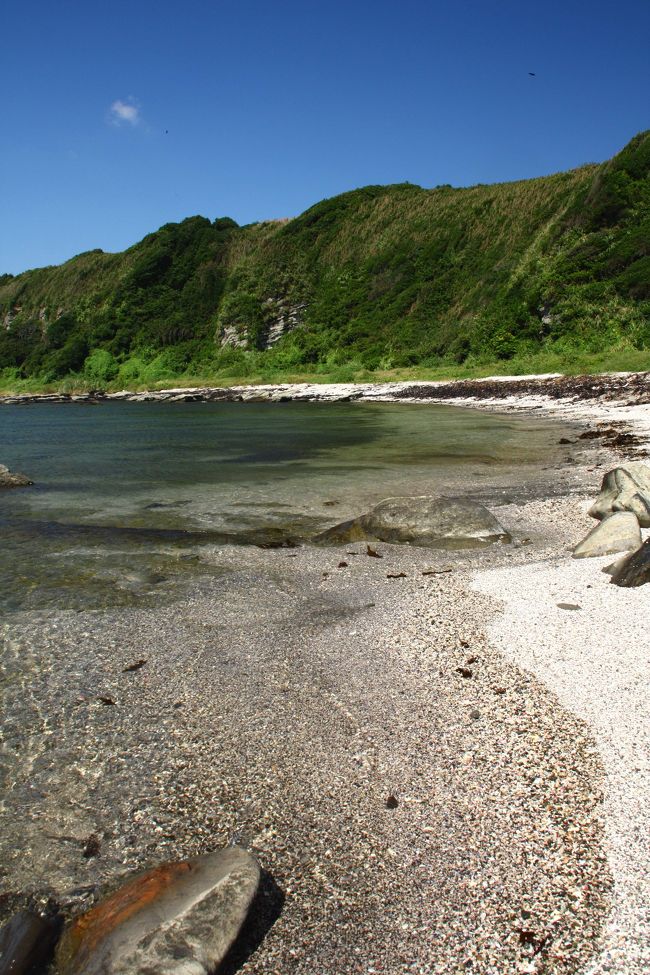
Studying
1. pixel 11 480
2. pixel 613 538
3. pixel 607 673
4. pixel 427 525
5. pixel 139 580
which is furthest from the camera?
pixel 11 480

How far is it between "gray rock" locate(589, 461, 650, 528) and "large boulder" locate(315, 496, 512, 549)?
4.29 ft

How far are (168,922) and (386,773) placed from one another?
1.19 m

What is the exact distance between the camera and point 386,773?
9.86 ft

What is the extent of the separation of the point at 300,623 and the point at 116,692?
4.83 ft

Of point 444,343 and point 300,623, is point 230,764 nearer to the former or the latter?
point 300,623

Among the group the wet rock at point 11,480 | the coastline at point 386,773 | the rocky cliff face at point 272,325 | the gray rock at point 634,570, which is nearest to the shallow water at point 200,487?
the wet rock at point 11,480

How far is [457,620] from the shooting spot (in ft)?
15.6

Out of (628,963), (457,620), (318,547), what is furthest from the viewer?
(318,547)

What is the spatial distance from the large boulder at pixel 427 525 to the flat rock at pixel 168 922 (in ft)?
15.9

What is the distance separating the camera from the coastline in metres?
2.20

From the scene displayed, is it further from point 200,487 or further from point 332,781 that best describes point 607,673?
point 200,487

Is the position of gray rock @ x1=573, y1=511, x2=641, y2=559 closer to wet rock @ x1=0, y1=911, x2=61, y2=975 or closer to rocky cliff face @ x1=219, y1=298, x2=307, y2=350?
wet rock @ x1=0, y1=911, x2=61, y2=975

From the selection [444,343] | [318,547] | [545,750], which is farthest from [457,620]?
[444,343]

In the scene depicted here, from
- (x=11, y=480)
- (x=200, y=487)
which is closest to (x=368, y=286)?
(x=200, y=487)
